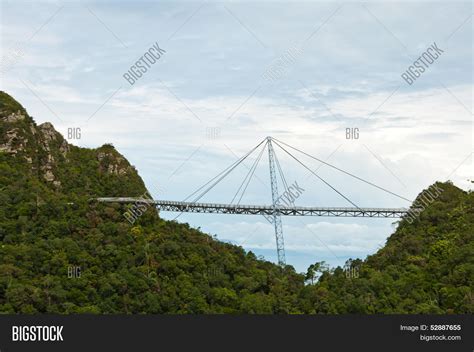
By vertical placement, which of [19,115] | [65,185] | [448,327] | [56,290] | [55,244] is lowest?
[448,327]

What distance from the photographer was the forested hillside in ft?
106

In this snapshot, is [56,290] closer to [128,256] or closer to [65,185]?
[128,256]

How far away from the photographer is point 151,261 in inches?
1441

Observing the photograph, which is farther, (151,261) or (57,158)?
(57,158)

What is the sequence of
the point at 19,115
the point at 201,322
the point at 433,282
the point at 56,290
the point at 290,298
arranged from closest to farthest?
the point at 201,322
the point at 56,290
the point at 433,282
the point at 290,298
the point at 19,115

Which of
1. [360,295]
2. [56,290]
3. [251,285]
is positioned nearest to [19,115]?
[56,290]

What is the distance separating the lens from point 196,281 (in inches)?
1438

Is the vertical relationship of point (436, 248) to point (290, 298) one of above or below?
above

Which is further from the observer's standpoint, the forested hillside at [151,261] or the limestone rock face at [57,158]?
the limestone rock face at [57,158]

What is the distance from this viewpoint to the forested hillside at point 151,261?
32.4 m

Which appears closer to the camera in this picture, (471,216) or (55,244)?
(55,244)

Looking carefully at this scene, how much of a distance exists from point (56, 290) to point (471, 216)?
2276cm

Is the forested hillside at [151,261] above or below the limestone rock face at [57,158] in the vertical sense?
below

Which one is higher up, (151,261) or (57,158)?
A: (57,158)
